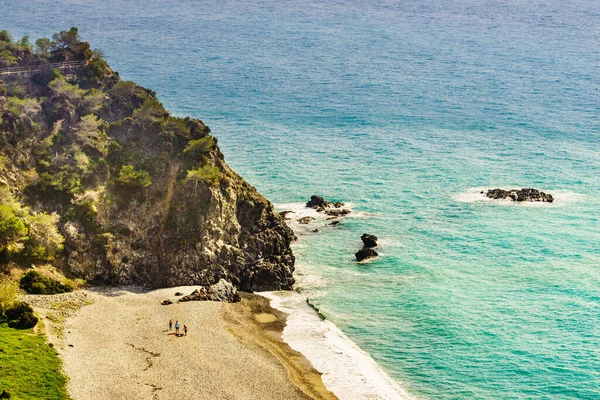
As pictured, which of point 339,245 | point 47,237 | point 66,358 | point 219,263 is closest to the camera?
point 66,358

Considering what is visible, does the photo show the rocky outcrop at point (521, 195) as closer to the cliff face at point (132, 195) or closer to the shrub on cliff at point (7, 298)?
the cliff face at point (132, 195)

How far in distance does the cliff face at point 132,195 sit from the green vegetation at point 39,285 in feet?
8.89

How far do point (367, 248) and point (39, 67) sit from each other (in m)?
57.0

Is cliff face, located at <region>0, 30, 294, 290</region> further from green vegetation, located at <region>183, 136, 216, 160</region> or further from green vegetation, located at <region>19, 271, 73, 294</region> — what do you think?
green vegetation, located at <region>19, 271, 73, 294</region>

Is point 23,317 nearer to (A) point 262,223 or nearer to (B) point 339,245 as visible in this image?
(A) point 262,223

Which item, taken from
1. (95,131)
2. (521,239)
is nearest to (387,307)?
(521,239)

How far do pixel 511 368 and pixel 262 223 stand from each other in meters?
39.6

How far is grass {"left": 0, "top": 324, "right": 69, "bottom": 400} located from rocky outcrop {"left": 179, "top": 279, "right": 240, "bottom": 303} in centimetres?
2008

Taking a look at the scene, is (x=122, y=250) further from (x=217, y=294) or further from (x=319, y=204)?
(x=319, y=204)

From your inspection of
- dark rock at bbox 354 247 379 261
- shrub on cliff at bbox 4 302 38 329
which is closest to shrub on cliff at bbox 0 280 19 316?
shrub on cliff at bbox 4 302 38 329

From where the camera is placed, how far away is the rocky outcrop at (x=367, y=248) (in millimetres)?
109625

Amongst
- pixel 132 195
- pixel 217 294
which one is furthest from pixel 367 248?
pixel 132 195

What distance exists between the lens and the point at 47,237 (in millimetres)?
92000

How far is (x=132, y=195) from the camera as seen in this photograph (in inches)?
3932
